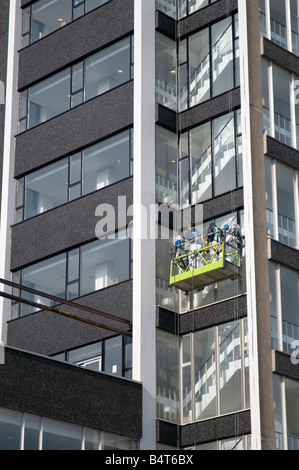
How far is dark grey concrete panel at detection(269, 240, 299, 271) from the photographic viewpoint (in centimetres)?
3341

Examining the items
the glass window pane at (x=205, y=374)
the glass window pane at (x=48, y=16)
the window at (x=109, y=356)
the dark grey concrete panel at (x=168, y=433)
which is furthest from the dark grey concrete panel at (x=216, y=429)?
the glass window pane at (x=48, y=16)

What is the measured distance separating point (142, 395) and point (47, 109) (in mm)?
13201

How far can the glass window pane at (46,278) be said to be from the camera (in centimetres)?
3662

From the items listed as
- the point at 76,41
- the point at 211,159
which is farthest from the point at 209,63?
the point at 76,41

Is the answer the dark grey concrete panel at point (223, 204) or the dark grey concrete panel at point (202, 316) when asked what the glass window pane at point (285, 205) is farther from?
the dark grey concrete panel at point (202, 316)

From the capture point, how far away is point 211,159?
117 feet

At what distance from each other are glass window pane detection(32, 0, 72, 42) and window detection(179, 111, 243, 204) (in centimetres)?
790

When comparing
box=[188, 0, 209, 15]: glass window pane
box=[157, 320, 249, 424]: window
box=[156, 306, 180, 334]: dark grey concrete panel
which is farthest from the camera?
box=[188, 0, 209, 15]: glass window pane

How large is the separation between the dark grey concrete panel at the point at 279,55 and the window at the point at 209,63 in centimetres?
102

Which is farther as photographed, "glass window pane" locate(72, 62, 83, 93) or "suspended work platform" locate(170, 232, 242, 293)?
"glass window pane" locate(72, 62, 83, 93)

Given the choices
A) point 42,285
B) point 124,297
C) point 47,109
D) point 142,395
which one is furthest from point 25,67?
point 142,395

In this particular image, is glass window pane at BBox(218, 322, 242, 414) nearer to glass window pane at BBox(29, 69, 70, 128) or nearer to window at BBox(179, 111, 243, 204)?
window at BBox(179, 111, 243, 204)

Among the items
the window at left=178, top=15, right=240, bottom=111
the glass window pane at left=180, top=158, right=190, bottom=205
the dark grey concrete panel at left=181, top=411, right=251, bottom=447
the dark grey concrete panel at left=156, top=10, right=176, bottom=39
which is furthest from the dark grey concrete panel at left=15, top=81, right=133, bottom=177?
the dark grey concrete panel at left=181, top=411, right=251, bottom=447

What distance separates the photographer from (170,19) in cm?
3825
